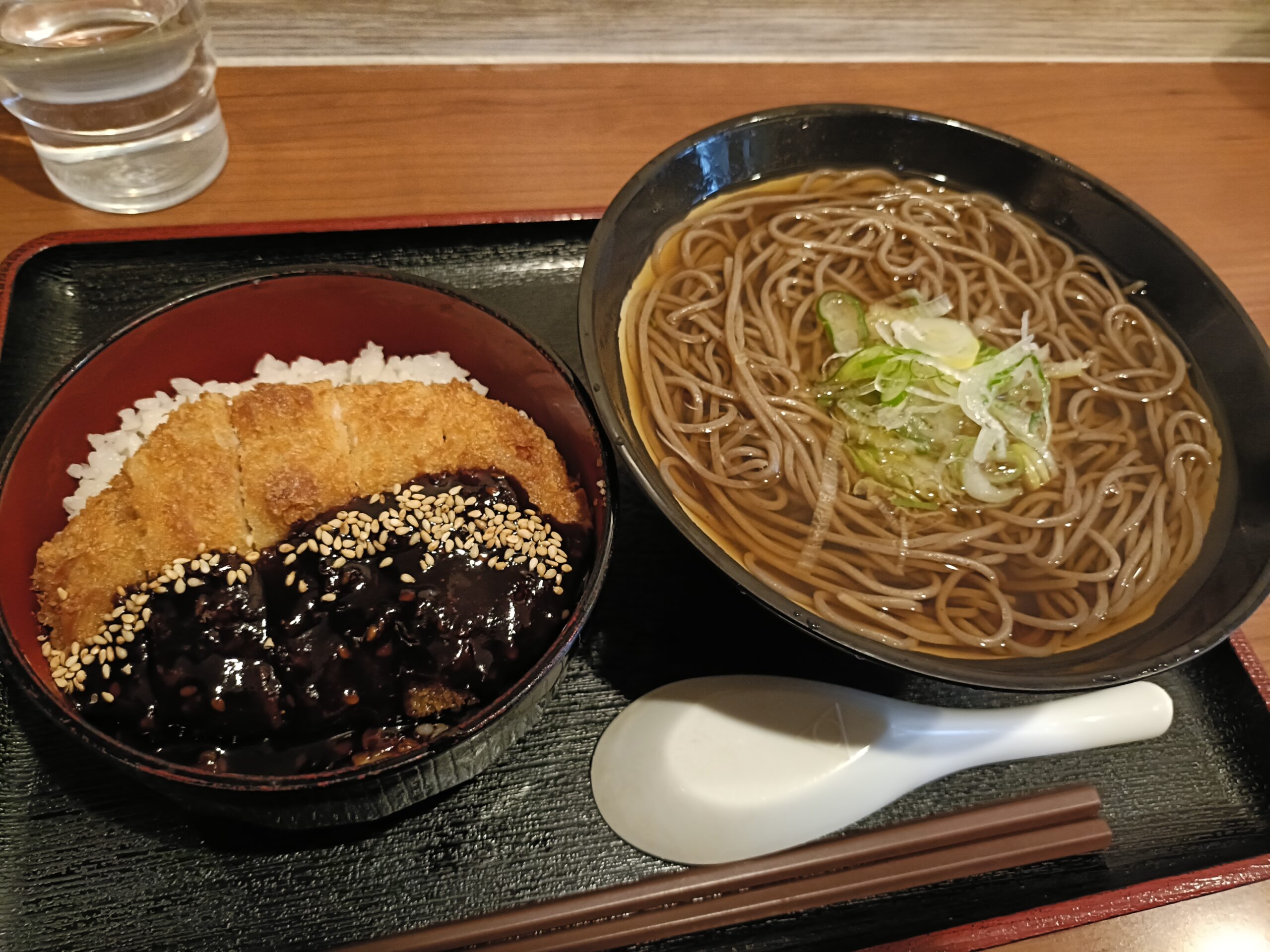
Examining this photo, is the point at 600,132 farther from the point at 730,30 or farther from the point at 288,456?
the point at 288,456

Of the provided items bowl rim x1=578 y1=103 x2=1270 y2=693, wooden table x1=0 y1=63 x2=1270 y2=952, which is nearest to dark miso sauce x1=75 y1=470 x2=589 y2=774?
bowl rim x1=578 y1=103 x2=1270 y2=693

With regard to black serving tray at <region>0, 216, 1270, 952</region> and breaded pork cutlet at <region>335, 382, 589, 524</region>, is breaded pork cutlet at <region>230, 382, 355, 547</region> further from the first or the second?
black serving tray at <region>0, 216, 1270, 952</region>

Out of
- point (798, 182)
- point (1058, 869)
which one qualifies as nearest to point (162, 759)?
→ point (1058, 869)

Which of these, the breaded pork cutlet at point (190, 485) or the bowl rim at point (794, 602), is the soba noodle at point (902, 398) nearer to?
the bowl rim at point (794, 602)

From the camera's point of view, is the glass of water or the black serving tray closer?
the black serving tray

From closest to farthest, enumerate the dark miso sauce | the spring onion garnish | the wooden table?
the dark miso sauce, the spring onion garnish, the wooden table

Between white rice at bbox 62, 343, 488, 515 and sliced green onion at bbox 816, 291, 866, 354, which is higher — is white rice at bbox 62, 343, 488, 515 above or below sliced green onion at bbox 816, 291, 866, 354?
below

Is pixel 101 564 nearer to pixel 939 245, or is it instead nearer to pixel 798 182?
pixel 798 182

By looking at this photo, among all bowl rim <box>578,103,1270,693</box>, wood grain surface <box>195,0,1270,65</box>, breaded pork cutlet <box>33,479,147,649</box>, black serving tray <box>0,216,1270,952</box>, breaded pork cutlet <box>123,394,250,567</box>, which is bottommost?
black serving tray <box>0,216,1270,952</box>

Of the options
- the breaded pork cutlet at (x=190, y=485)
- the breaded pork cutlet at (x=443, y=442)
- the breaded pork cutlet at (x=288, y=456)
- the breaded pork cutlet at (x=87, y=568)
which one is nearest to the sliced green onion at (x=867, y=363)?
the breaded pork cutlet at (x=443, y=442)
